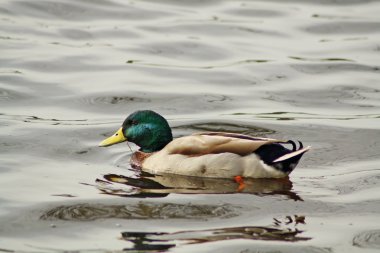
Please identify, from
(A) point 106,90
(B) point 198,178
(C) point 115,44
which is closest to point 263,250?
(B) point 198,178

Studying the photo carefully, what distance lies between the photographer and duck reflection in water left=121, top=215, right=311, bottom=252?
8.23 meters

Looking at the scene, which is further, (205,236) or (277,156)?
(277,156)

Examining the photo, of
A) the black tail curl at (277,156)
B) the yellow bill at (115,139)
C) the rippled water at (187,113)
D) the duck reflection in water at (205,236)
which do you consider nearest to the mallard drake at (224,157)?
the black tail curl at (277,156)

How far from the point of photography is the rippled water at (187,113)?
874 cm

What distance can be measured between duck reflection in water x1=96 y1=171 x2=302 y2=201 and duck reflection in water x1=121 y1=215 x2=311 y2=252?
3.69 ft

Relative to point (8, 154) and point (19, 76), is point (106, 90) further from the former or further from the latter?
point (8, 154)

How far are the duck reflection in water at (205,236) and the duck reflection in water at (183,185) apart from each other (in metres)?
1.13

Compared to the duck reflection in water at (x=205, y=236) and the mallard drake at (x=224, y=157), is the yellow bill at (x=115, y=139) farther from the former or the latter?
the duck reflection in water at (x=205, y=236)

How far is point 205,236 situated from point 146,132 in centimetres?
295

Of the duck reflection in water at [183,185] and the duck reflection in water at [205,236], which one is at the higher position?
the duck reflection in water at [183,185]

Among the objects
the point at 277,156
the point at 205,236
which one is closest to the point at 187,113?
the point at 277,156

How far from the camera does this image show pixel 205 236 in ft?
27.8

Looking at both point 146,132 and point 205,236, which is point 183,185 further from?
point 205,236

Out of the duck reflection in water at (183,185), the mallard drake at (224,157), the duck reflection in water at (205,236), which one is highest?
the mallard drake at (224,157)
